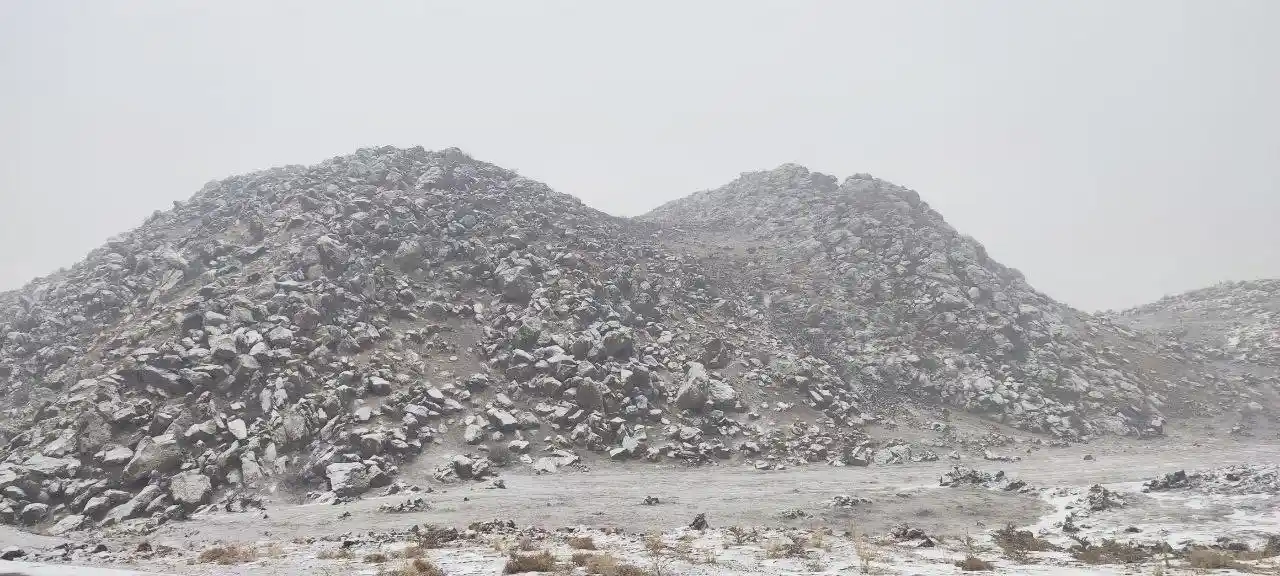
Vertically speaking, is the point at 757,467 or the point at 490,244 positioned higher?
the point at 490,244

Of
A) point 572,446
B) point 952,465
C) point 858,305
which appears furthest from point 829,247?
point 572,446

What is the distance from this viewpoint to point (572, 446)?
25.2 m

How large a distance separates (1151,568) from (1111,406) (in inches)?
1178

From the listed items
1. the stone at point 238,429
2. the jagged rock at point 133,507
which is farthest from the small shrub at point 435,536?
the stone at point 238,429

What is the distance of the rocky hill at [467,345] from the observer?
21.8m

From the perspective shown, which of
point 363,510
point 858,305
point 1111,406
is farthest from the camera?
point 858,305

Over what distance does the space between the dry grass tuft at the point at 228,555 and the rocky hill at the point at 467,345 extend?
6.82 metres

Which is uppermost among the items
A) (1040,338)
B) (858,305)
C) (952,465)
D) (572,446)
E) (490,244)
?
(490,244)

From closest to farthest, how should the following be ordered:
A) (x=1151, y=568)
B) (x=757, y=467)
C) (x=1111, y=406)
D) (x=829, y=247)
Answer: (x=1151, y=568)
(x=757, y=467)
(x=1111, y=406)
(x=829, y=247)

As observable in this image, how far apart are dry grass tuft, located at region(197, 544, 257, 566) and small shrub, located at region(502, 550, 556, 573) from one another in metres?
6.65

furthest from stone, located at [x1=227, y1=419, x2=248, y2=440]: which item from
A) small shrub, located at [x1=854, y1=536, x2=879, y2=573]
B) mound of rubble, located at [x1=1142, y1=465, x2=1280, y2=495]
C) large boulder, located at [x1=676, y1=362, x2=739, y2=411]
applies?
mound of rubble, located at [x1=1142, y1=465, x2=1280, y2=495]

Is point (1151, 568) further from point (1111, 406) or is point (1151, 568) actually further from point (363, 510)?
point (1111, 406)

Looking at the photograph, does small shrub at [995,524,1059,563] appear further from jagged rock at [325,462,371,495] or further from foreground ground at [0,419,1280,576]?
jagged rock at [325,462,371,495]

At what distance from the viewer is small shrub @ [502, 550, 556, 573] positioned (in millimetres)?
10898
